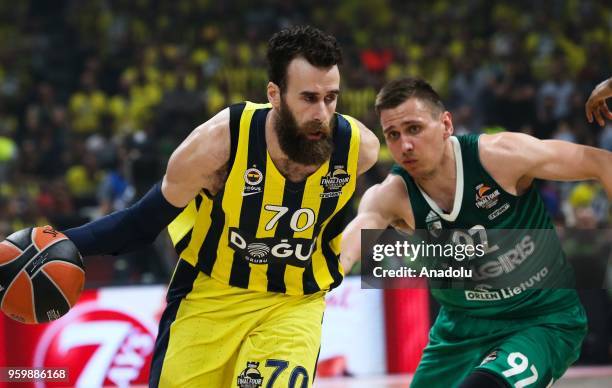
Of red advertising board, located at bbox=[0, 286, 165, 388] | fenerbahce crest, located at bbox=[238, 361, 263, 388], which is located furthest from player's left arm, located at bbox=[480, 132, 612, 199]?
red advertising board, located at bbox=[0, 286, 165, 388]

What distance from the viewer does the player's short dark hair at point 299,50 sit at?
462 cm

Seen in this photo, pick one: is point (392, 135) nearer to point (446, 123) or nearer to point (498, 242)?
point (446, 123)

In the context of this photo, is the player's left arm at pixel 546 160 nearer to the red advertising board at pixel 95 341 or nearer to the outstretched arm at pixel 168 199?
the outstretched arm at pixel 168 199

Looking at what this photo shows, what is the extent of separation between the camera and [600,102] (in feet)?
16.7

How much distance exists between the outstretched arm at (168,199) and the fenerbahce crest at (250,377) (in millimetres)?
755

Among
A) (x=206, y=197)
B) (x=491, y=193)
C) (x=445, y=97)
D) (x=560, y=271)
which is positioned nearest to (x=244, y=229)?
(x=206, y=197)

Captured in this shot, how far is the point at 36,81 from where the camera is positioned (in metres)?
17.8

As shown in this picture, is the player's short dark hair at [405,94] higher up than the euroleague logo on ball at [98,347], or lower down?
higher up

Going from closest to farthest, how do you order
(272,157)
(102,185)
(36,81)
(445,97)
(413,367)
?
(272,157) → (413,367) → (102,185) → (445,97) → (36,81)

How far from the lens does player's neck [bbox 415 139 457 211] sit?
5238 mm

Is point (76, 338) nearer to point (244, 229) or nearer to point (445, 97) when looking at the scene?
point (244, 229)

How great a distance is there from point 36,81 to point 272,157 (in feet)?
45.7

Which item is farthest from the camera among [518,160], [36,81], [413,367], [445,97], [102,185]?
[36,81]

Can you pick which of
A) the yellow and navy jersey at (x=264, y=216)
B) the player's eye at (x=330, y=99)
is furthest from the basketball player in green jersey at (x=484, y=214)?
the player's eye at (x=330, y=99)
